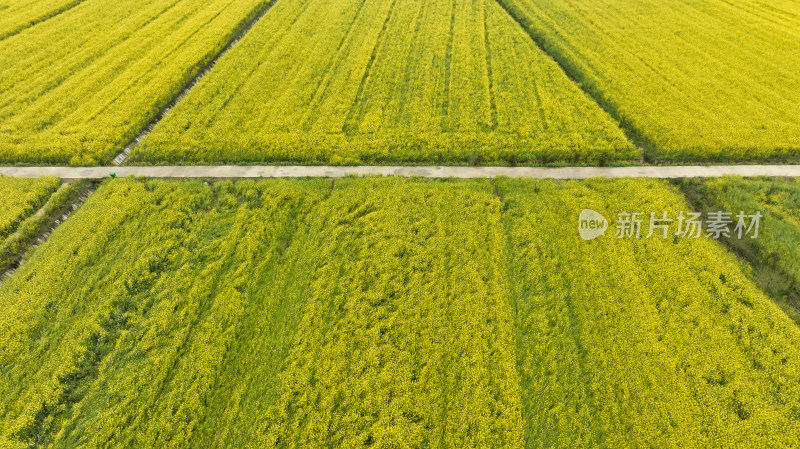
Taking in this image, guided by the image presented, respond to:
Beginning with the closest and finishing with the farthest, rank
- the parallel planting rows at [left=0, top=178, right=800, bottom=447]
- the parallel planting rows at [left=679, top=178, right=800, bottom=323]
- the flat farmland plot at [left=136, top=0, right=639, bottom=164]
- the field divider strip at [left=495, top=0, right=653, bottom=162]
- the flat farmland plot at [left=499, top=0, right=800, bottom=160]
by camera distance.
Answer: the parallel planting rows at [left=0, top=178, right=800, bottom=447] < the parallel planting rows at [left=679, top=178, right=800, bottom=323] < the flat farmland plot at [left=499, top=0, right=800, bottom=160] < the flat farmland plot at [left=136, top=0, right=639, bottom=164] < the field divider strip at [left=495, top=0, right=653, bottom=162]

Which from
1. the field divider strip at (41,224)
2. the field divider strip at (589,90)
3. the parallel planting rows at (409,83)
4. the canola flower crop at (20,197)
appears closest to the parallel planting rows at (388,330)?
the field divider strip at (41,224)

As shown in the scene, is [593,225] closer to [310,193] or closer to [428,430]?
[428,430]

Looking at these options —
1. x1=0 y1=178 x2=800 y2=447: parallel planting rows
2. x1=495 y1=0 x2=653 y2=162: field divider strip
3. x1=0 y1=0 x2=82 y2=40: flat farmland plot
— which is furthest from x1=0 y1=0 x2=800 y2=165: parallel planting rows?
x1=0 y1=178 x2=800 y2=447: parallel planting rows

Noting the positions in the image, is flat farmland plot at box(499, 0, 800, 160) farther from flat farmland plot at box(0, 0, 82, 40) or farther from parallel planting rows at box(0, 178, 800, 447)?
flat farmland plot at box(0, 0, 82, 40)

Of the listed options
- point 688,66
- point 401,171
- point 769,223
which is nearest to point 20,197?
point 401,171

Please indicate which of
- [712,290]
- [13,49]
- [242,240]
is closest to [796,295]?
[712,290]

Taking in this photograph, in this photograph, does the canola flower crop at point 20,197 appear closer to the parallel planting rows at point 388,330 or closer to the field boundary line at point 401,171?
the field boundary line at point 401,171
